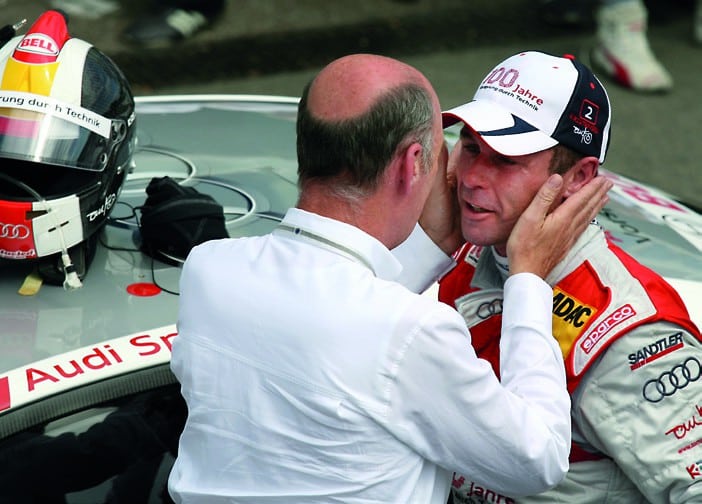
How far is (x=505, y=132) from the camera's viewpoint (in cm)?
222

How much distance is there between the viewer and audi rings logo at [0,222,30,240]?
2377mm

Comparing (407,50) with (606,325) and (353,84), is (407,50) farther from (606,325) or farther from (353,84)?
(353,84)

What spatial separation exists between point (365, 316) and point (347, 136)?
290 millimetres

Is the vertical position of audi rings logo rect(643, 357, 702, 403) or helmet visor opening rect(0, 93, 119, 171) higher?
helmet visor opening rect(0, 93, 119, 171)

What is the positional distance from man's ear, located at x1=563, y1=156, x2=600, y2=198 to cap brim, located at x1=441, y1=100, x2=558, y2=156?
90mm

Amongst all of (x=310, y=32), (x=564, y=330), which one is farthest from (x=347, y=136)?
(x=310, y=32)

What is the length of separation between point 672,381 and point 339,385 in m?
0.69

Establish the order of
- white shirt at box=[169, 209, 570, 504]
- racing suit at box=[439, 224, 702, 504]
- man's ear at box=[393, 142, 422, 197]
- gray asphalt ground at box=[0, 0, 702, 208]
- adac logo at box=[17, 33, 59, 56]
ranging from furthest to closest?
gray asphalt ground at box=[0, 0, 702, 208] < adac logo at box=[17, 33, 59, 56] < racing suit at box=[439, 224, 702, 504] < man's ear at box=[393, 142, 422, 197] < white shirt at box=[169, 209, 570, 504]

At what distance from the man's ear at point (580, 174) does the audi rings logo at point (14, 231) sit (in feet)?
A: 3.64

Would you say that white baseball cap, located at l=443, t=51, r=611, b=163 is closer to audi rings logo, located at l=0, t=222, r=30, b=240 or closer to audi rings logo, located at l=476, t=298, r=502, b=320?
audi rings logo, located at l=476, t=298, r=502, b=320

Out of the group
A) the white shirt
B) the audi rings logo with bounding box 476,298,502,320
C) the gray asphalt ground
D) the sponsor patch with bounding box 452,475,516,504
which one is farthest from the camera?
the gray asphalt ground

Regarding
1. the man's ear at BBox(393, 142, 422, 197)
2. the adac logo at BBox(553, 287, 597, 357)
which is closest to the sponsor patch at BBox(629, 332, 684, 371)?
the adac logo at BBox(553, 287, 597, 357)


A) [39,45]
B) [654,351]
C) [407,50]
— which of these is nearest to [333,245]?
[654,351]

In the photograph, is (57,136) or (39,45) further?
(39,45)
